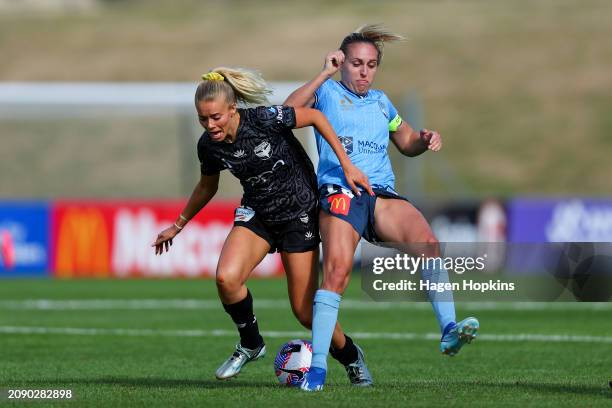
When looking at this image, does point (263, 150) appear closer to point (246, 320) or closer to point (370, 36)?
point (370, 36)

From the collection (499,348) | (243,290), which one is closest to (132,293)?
(499,348)

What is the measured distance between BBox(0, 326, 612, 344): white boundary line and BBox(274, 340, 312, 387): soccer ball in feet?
13.9

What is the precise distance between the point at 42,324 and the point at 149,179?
30723 millimetres

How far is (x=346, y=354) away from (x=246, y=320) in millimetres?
759

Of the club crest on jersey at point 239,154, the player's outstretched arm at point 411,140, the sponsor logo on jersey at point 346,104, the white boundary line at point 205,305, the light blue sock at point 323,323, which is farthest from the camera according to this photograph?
the white boundary line at point 205,305

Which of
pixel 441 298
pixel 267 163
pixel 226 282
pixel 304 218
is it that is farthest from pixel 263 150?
pixel 441 298

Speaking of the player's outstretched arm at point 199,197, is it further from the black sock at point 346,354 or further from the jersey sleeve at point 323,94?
the black sock at point 346,354

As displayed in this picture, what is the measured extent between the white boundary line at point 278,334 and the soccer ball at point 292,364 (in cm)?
424

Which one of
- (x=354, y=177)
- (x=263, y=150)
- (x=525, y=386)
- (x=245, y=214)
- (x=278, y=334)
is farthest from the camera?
(x=278, y=334)

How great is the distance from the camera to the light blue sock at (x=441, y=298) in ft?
28.2

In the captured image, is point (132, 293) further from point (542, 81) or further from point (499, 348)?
point (542, 81)

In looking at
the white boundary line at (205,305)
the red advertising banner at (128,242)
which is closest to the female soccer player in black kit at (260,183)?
the white boundary line at (205,305)

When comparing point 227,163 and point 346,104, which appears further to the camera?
point 346,104

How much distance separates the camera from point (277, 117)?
8.53 m
